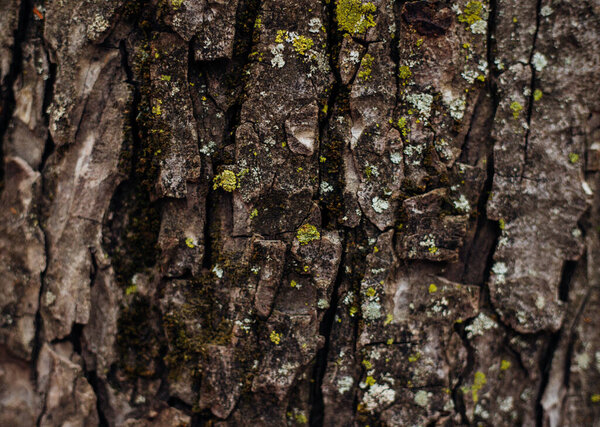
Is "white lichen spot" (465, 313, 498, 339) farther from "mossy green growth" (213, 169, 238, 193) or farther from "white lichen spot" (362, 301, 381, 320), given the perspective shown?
"mossy green growth" (213, 169, 238, 193)

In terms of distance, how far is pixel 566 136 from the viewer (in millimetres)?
1915

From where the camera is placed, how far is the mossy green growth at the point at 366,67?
5.94ft

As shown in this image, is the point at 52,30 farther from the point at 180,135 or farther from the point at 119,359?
the point at 119,359

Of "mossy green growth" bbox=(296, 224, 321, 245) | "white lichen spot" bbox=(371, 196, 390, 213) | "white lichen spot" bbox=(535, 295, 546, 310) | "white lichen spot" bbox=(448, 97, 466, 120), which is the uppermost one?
"white lichen spot" bbox=(448, 97, 466, 120)

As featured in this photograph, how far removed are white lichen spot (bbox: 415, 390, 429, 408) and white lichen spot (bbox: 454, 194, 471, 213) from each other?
2.99 feet

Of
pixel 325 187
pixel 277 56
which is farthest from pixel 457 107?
pixel 277 56

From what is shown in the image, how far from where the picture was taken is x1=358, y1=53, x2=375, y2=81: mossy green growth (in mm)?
1812

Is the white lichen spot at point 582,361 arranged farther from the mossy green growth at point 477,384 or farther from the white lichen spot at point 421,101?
the white lichen spot at point 421,101

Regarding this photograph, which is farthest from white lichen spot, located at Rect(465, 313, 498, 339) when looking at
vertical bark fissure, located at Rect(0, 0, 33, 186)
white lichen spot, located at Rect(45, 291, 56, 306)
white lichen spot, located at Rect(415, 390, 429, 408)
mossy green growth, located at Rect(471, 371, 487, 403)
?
vertical bark fissure, located at Rect(0, 0, 33, 186)

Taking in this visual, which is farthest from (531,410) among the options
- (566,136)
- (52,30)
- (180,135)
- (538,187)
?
(52,30)

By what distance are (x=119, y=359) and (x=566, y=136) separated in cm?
246

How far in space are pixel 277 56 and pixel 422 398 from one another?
177cm

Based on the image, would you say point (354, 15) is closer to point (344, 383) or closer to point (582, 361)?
point (344, 383)

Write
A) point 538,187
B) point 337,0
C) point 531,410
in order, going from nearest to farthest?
point 337,0
point 538,187
point 531,410
